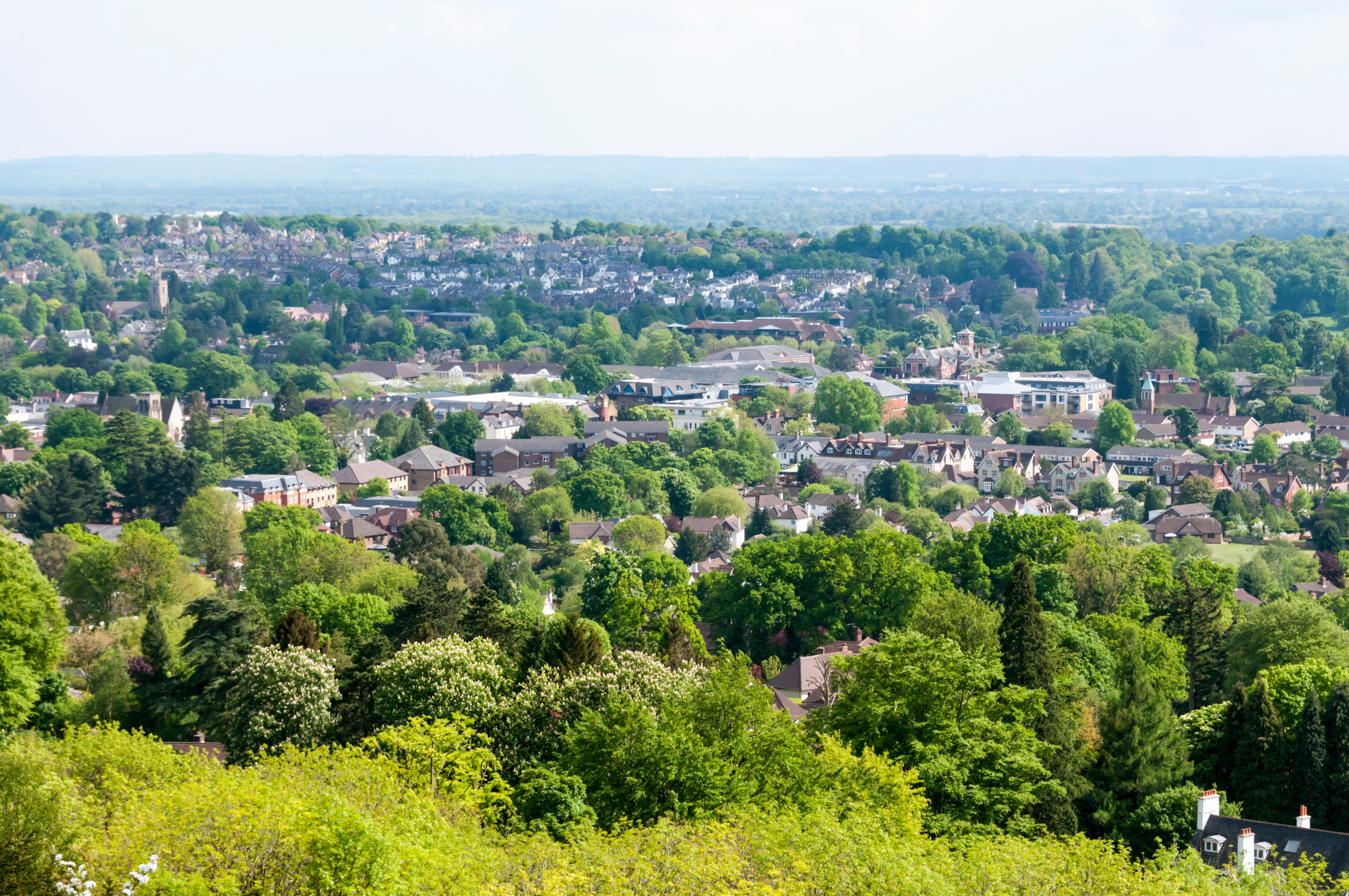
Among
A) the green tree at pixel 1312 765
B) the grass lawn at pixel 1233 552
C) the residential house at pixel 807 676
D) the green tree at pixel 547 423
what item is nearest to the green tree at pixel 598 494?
the green tree at pixel 547 423

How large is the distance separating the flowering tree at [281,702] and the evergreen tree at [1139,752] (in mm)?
11489

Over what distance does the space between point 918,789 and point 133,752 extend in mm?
9527

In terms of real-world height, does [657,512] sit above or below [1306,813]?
below

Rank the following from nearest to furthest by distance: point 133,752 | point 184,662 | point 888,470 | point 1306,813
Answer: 1. point 133,752
2. point 1306,813
3. point 184,662
4. point 888,470

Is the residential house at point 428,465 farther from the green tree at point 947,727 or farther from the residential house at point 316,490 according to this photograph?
the green tree at point 947,727

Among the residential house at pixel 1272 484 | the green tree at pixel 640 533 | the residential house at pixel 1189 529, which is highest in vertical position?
the green tree at pixel 640 533

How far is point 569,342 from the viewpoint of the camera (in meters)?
122

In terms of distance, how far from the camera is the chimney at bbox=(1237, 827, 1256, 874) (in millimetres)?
22344

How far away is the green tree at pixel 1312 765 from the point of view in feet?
86.5

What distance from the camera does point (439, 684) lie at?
25438 millimetres

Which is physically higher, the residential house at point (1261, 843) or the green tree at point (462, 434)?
the residential house at point (1261, 843)

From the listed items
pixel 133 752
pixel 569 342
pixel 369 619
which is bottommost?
pixel 569 342

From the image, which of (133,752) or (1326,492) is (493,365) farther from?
(133,752)

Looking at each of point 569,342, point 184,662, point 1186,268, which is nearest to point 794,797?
point 184,662
